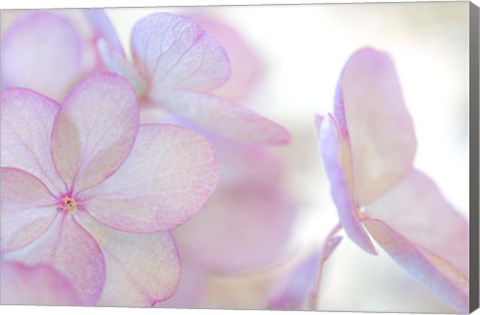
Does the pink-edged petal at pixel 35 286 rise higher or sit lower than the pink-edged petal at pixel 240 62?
lower

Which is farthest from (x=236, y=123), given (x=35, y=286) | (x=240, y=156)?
(x=35, y=286)

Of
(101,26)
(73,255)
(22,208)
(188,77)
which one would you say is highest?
(101,26)

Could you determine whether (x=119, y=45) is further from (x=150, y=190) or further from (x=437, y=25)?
(x=437, y=25)

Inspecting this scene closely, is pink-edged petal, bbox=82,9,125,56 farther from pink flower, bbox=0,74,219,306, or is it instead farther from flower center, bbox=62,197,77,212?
flower center, bbox=62,197,77,212

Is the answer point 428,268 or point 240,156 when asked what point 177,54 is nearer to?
point 240,156

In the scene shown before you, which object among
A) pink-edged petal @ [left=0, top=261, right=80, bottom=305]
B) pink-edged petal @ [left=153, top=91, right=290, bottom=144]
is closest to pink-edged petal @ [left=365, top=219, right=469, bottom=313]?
pink-edged petal @ [left=153, top=91, right=290, bottom=144]

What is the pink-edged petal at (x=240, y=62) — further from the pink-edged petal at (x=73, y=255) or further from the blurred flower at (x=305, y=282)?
the pink-edged petal at (x=73, y=255)

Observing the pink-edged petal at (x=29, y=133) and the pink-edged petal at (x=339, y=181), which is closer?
the pink-edged petal at (x=339, y=181)

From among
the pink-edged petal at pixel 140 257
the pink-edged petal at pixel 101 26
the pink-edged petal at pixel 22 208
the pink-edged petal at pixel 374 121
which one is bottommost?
the pink-edged petal at pixel 140 257

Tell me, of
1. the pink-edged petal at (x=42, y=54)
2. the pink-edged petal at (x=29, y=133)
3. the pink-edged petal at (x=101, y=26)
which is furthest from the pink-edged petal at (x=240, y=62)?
the pink-edged petal at (x=29, y=133)
